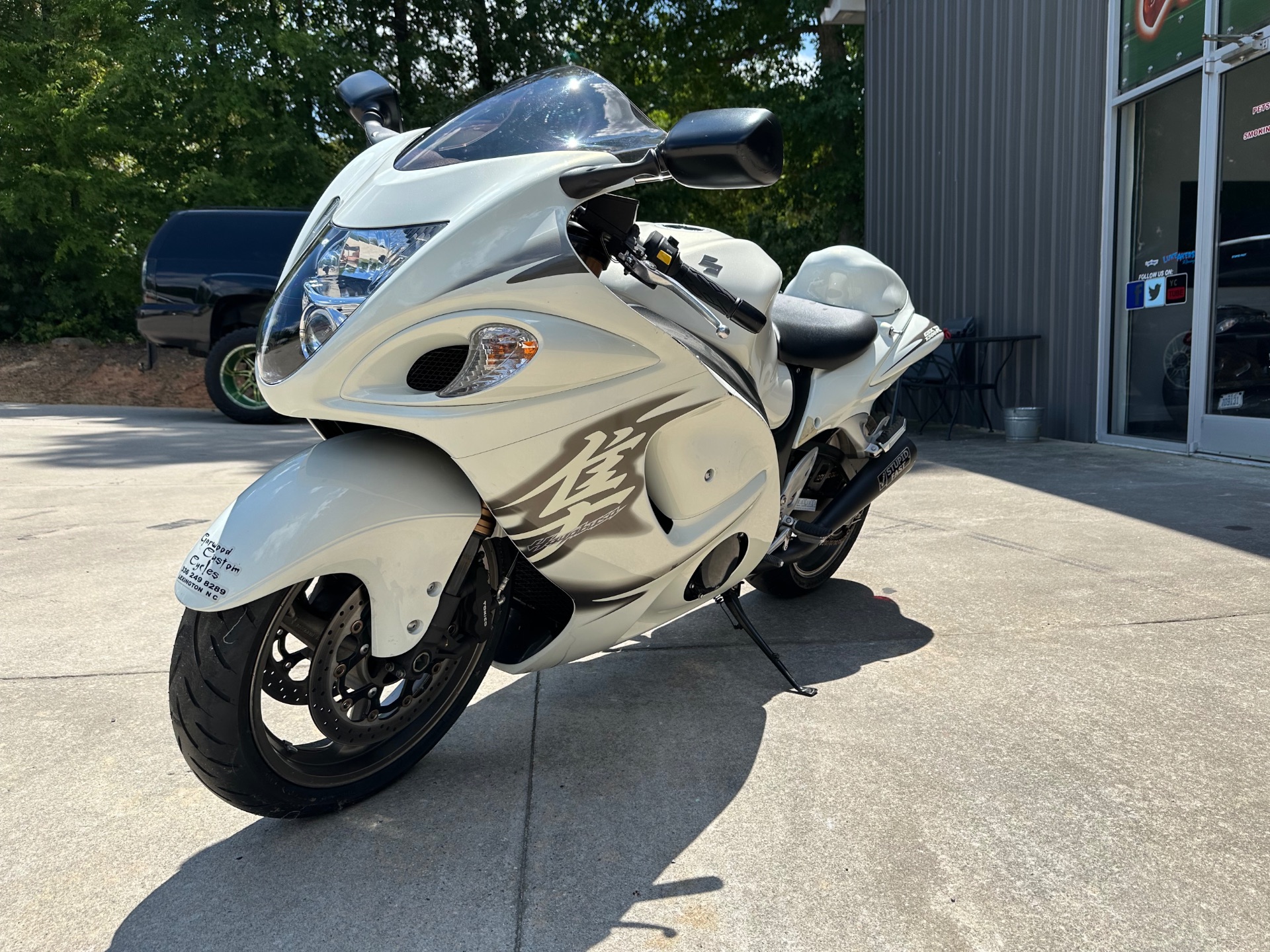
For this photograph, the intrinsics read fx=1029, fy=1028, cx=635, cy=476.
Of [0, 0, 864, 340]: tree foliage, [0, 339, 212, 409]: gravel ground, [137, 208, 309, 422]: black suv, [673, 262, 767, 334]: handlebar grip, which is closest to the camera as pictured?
[673, 262, 767, 334]: handlebar grip

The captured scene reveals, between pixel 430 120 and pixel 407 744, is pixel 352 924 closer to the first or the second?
pixel 407 744

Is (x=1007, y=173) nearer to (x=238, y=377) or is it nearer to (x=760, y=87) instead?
(x=238, y=377)

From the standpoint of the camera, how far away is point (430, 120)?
59.3ft

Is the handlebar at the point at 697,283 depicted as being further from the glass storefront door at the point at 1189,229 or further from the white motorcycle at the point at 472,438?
the glass storefront door at the point at 1189,229

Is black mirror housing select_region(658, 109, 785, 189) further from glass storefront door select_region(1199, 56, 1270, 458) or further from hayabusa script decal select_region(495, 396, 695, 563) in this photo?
glass storefront door select_region(1199, 56, 1270, 458)

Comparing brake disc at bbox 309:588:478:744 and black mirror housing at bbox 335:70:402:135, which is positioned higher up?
black mirror housing at bbox 335:70:402:135

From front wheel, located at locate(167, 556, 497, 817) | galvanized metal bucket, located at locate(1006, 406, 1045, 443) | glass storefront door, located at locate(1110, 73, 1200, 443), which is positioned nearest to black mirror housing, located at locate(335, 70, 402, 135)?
front wheel, located at locate(167, 556, 497, 817)

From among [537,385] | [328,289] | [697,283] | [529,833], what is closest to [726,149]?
[697,283]

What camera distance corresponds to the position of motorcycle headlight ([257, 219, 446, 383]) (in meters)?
1.81

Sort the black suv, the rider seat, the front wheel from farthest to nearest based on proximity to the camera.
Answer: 1. the black suv
2. the rider seat
3. the front wheel

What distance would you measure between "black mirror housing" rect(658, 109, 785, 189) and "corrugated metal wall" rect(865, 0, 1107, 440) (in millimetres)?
→ 6776

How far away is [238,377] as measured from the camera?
9766 millimetres

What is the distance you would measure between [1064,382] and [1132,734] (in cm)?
628

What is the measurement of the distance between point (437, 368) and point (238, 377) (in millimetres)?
8625
